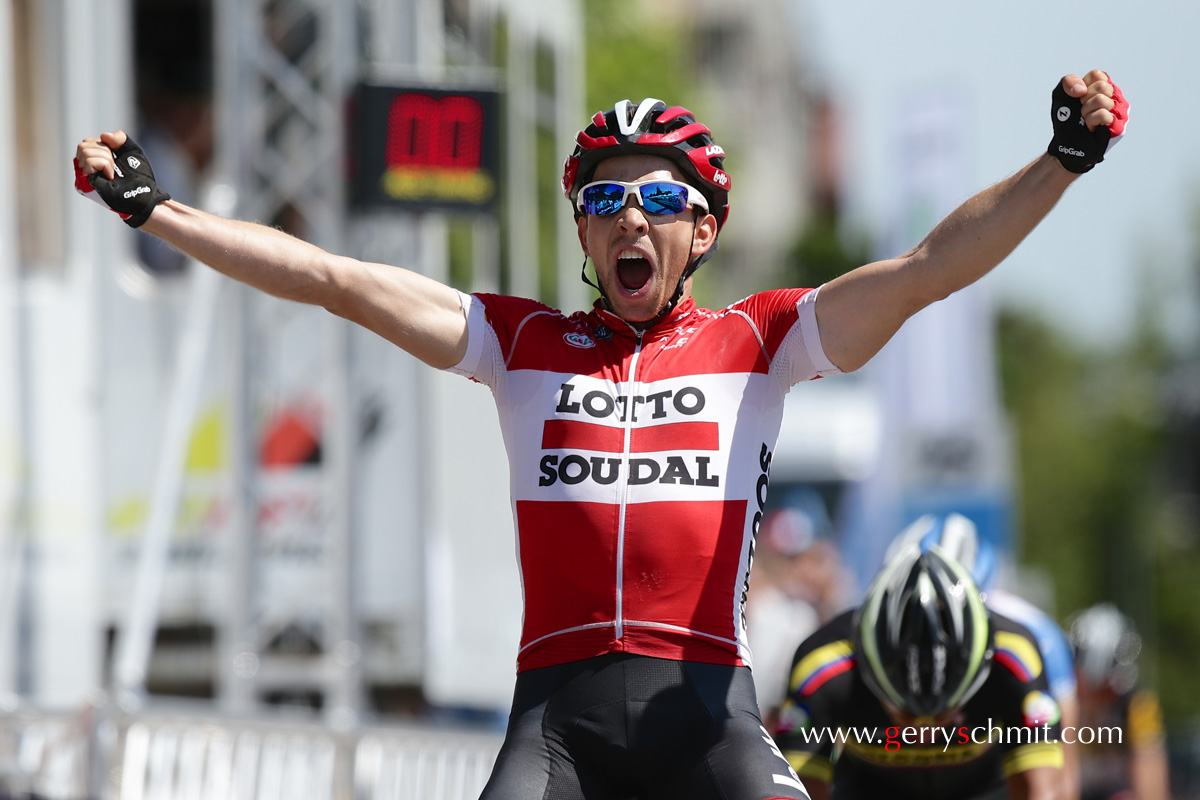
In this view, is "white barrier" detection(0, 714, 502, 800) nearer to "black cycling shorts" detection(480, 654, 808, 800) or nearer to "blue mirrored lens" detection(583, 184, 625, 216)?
"black cycling shorts" detection(480, 654, 808, 800)

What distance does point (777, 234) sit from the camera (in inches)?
2343

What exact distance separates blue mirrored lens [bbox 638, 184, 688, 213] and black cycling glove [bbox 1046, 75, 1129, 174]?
0.88m

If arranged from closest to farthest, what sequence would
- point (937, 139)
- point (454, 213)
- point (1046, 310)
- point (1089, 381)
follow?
point (454, 213), point (937, 139), point (1089, 381), point (1046, 310)

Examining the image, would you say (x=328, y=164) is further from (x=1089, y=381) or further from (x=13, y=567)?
(x=1089, y=381)

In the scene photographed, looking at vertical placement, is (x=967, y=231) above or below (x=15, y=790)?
above

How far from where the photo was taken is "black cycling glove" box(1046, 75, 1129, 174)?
3266 mm

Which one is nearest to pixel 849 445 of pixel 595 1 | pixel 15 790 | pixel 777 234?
pixel 595 1

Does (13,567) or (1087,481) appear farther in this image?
(1087,481)

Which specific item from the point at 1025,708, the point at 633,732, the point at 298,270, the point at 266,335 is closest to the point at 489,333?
the point at 298,270

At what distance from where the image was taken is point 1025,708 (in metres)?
4.90

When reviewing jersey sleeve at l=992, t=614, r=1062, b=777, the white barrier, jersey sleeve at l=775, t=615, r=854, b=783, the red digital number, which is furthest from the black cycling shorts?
the red digital number

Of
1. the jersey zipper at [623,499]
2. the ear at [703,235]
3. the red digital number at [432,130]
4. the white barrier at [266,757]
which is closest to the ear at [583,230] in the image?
Answer: the ear at [703,235]

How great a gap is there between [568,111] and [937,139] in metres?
4.80

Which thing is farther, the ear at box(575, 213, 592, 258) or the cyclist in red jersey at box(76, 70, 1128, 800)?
the ear at box(575, 213, 592, 258)
